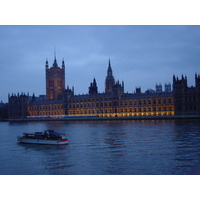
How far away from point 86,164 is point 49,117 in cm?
9086

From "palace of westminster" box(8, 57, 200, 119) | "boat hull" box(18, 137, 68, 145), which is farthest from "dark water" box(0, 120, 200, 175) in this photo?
"palace of westminster" box(8, 57, 200, 119)

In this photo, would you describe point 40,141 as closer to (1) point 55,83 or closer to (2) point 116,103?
(2) point 116,103

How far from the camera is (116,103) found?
96.6 m

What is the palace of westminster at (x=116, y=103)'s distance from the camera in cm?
8194

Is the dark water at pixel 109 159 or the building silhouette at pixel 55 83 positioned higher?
the building silhouette at pixel 55 83

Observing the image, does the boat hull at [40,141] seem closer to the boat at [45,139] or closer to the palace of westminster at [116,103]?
the boat at [45,139]

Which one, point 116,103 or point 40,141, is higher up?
point 116,103

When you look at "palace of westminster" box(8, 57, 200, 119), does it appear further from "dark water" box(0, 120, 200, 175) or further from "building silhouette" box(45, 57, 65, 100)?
"dark water" box(0, 120, 200, 175)

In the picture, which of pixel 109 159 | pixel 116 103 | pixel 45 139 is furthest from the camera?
pixel 116 103

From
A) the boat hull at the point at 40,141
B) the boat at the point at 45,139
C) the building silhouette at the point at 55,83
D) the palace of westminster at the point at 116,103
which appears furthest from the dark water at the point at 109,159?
the building silhouette at the point at 55,83

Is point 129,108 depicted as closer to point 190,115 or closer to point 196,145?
point 190,115

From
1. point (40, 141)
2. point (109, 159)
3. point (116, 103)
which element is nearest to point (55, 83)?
point (116, 103)


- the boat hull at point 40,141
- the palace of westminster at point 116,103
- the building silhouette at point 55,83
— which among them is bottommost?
the boat hull at point 40,141

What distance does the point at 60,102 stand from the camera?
110 meters
